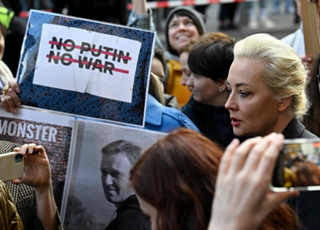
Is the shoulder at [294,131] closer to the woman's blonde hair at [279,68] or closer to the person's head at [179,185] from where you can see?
the woman's blonde hair at [279,68]

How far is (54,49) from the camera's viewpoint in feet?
7.36

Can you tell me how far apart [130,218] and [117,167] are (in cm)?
25

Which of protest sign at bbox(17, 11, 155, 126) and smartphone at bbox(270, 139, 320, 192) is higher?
protest sign at bbox(17, 11, 155, 126)

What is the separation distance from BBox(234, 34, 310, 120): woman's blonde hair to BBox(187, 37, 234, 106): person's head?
28.2 inches

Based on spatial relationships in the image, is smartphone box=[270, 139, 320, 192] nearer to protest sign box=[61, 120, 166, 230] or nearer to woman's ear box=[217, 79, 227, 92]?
protest sign box=[61, 120, 166, 230]

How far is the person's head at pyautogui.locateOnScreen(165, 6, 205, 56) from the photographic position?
13.3 feet

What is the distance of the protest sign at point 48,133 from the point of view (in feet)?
7.19

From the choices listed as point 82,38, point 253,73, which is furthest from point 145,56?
point 253,73

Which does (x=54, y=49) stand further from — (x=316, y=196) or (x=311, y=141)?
(x=311, y=141)

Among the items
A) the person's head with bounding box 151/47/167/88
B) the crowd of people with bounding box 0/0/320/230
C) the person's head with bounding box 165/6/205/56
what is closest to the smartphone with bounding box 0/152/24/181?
the crowd of people with bounding box 0/0/320/230

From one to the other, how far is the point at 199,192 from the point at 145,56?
3.40ft

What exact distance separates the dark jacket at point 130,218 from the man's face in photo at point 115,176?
0.04m

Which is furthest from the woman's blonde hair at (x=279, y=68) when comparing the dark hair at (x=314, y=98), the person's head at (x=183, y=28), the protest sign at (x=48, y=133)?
the person's head at (x=183, y=28)

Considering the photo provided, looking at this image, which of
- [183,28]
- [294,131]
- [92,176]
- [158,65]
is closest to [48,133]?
[92,176]
